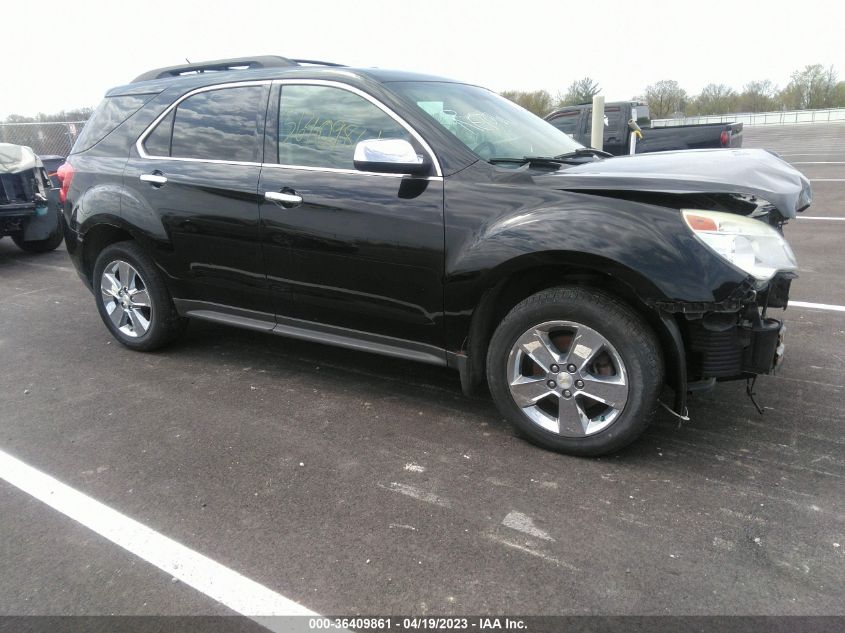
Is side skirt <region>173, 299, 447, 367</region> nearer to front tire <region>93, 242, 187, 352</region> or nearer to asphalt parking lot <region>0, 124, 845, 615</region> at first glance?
front tire <region>93, 242, 187, 352</region>

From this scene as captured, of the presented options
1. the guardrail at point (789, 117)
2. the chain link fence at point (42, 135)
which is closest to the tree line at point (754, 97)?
the guardrail at point (789, 117)

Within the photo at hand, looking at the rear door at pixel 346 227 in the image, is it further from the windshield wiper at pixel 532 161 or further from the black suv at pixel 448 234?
the windshield wiper at pixel 532 161

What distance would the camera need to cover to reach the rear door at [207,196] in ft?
12.8

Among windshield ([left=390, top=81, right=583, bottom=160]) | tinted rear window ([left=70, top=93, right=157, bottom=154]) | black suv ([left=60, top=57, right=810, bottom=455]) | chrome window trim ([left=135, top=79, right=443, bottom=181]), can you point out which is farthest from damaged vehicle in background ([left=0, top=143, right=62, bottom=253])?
windshield ([left=390, top=81, right=583, bottom=160])

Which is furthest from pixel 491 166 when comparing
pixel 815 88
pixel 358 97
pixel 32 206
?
pixel 815 88

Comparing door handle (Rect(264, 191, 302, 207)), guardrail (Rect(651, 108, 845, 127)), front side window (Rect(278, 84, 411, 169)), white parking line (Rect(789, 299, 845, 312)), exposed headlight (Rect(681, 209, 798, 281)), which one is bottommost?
white parking line (Rect(789, 299, 845, 312))

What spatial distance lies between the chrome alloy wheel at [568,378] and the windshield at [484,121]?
1.03 metres

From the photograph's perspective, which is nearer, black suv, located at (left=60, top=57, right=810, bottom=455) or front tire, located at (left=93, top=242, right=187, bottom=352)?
black suv, located at (left=60, top=57, right=810, bottom=455)

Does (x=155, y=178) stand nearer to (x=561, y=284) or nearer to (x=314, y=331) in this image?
(x=314, y=331)

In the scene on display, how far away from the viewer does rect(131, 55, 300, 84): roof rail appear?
4195mm

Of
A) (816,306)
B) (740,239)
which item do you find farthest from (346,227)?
(816,306)

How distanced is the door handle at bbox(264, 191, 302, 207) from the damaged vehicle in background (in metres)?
6.05

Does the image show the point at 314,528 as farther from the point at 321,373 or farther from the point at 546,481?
the point at 321,373

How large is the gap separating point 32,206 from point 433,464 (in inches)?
297
